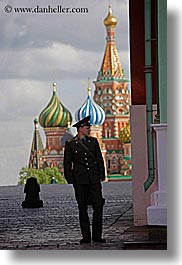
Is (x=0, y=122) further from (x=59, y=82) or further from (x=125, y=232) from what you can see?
(x=125, y=232)

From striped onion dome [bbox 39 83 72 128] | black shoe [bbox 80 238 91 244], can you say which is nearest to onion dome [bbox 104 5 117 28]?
striped onion dome [bbox 39 83 72 128]

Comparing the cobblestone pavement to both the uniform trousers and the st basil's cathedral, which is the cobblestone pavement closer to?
the uniform trousers

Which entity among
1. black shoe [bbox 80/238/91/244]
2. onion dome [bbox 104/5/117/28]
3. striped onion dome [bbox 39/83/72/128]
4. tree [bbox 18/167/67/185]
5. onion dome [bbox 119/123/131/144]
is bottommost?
black shoe [bbox 80/238/91/244]

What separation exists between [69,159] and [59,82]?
1.94 feet

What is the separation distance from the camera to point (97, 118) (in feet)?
37.1

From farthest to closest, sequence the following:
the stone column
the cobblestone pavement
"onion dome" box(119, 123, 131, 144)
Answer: "onion dome" box(119, 123, 131, 144) < the cobblestone pavement < the stone column

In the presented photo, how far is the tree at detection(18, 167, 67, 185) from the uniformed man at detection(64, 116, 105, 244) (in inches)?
4.0

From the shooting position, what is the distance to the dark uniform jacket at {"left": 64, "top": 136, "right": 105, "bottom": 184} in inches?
442

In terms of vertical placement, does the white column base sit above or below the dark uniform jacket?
below

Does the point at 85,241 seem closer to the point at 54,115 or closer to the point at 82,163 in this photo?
the point at 82,163

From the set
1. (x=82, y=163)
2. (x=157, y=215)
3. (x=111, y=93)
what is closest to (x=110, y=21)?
(x=111, y=93)

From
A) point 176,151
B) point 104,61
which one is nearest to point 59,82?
point 104,61

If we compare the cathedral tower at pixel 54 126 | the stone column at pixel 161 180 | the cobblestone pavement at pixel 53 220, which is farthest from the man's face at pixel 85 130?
the stone column at pixel 161 180

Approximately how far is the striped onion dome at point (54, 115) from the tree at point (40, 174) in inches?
13.5
